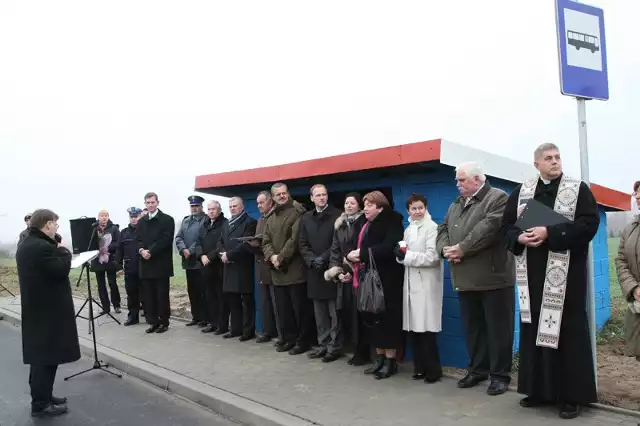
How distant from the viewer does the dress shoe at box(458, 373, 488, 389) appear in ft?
18.4

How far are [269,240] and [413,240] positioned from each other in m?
2.48

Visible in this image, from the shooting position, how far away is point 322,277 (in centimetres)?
716

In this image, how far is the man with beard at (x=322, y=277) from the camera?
7133 mm

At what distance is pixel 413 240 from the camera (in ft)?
19.9

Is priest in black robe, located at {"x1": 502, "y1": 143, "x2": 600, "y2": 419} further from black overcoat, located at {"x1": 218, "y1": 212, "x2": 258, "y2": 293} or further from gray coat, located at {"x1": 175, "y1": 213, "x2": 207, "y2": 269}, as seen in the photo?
gray coat, located at {"x1": 175, "y1": 213, "x2": 207, "y2": 269}

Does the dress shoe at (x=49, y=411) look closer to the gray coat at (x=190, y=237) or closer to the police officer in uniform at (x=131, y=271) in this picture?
the gray coat at (x=190, y=237)

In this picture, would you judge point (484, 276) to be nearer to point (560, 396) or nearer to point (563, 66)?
point (560, 396)

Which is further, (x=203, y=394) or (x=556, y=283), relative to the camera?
(x=203, y=394)

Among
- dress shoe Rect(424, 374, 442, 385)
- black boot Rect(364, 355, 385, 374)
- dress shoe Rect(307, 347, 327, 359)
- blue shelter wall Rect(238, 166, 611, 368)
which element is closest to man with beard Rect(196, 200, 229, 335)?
dress shoe Rect(307, 347, 327, 359)

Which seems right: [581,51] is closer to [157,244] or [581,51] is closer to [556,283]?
[556,283]

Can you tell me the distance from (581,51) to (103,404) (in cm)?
554

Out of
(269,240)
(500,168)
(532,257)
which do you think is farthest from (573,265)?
(269,240)

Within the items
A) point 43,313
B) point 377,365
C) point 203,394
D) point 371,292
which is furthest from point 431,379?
point 43,313

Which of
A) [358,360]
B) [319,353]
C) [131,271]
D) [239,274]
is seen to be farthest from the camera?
[131,271]
